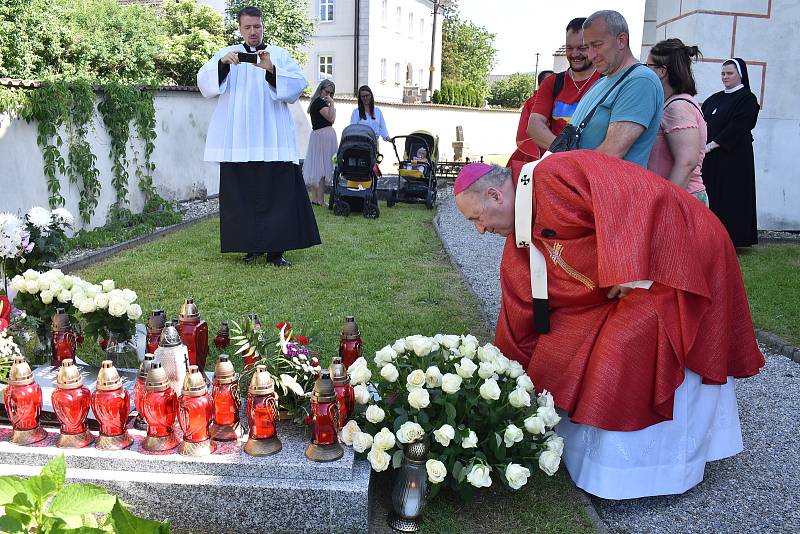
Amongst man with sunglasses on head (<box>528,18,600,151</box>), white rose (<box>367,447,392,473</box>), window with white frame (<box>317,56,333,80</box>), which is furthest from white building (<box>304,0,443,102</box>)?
white rose (<box>367,447,392,473</box>)

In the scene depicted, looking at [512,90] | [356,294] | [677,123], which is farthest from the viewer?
[512,90]

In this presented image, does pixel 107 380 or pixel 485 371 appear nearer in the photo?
pixel 107 380

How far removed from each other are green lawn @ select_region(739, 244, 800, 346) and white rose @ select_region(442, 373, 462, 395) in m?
3.34

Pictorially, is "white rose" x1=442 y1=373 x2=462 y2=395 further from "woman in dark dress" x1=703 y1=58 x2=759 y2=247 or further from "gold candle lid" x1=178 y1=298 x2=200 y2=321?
"woman in dark dress" x1=703 y1=58 x2=759 y2=247

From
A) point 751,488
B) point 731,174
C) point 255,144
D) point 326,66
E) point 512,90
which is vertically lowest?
point 751,488

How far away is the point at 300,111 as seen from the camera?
53.9ft

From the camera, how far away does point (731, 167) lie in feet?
27.8

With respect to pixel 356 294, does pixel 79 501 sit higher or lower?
higher

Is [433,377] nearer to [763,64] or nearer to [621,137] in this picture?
[621,137]

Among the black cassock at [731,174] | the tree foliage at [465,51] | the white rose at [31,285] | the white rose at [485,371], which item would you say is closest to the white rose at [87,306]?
the white rose at [31,285]

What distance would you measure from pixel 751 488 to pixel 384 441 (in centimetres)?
167

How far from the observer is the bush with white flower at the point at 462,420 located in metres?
2.73

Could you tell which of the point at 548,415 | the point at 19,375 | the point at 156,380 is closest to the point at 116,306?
the point at 19,375

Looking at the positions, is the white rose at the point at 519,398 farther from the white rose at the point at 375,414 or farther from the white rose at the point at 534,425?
the white rose at the point at 375,414
